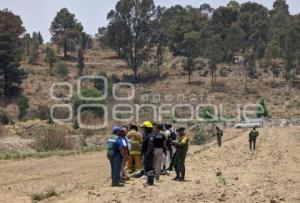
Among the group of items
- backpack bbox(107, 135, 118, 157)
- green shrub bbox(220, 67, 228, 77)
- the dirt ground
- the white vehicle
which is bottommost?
the white vehicle

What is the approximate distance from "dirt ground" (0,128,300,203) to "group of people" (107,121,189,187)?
14.1 inches

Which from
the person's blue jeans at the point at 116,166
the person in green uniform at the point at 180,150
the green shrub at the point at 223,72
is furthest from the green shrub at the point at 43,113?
the person's blue jeans at the point at 116,166

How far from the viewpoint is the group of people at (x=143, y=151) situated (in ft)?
49.7

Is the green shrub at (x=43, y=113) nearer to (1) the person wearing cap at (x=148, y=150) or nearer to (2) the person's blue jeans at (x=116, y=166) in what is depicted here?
(1) the person wearing cap at (x=148, y=150)

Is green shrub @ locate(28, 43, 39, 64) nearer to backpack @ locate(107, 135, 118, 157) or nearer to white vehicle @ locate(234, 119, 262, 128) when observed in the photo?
white vehicle @ locate(234, 119, 262, 128)

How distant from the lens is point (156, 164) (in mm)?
15961

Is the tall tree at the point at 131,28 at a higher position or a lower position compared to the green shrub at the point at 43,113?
higher

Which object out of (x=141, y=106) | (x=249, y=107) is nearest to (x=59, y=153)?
(x=141, y=106)

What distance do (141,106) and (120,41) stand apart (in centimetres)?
1932

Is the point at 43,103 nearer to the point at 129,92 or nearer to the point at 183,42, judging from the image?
the point at 129,92

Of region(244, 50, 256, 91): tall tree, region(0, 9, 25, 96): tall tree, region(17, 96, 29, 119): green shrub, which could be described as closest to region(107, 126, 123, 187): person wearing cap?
region(17, 96, 29, 119): green shrub

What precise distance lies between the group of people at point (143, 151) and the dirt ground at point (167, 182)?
1.18ft

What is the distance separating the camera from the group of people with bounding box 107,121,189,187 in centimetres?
1514

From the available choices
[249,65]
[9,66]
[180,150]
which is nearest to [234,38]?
[249,65]
